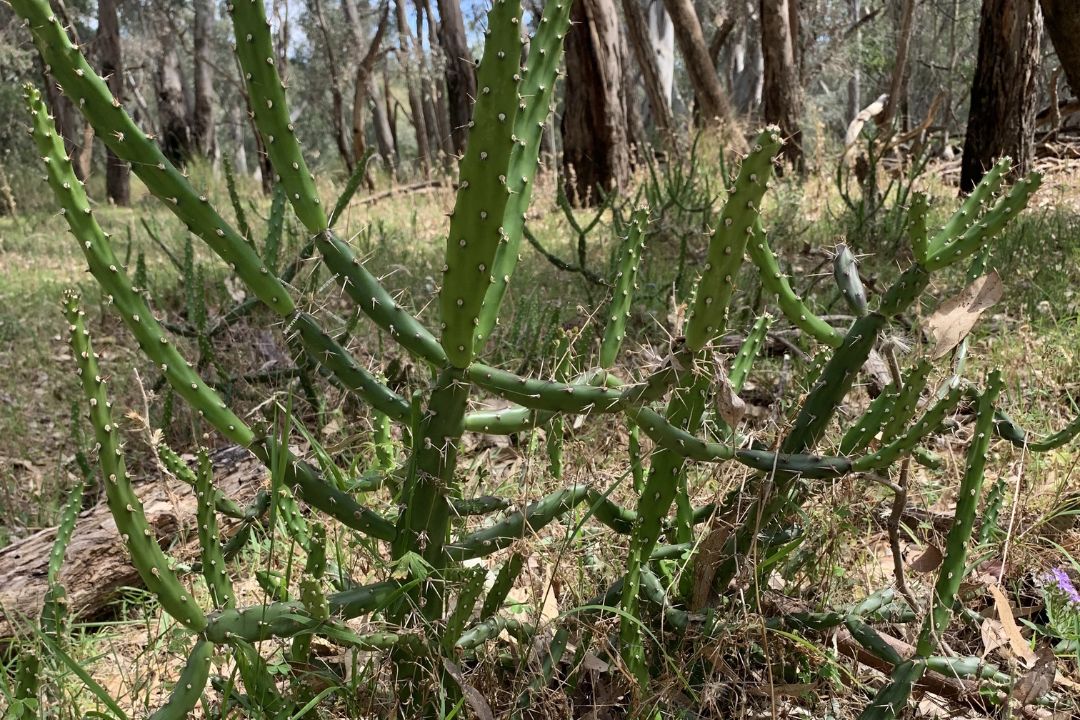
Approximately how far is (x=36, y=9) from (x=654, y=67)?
8.64 metres

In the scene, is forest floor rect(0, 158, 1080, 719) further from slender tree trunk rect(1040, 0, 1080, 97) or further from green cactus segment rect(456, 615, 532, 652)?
slender tree trunk rect(1040, 0, 1080, 97)

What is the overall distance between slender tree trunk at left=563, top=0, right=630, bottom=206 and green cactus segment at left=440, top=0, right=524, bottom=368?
6.33 meters

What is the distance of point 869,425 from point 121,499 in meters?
1.30

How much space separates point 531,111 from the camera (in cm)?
128

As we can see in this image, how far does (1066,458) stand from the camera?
2324 mm

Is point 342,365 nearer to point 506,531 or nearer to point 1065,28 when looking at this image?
point 506,531

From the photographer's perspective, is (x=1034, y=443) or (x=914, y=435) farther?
(x=1034, y=443)

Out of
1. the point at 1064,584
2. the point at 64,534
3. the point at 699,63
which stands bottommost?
the point at 1064,584

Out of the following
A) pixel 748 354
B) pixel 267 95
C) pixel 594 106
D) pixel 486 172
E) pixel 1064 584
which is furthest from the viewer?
pixel 594 106

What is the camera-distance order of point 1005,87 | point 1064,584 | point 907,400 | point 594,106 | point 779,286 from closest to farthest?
point 907,400 < point 779,286 < point 1064,584 < point 1005,87 < point 594,106

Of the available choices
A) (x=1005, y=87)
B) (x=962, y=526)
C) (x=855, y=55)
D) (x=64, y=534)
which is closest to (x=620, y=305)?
(x=962, y=526)

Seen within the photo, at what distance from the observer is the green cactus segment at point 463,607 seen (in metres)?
1.40

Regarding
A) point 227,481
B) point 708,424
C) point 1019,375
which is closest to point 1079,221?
point 1019,375

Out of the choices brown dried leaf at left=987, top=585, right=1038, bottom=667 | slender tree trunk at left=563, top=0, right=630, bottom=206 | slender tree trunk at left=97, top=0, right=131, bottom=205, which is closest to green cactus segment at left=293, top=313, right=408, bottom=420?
brown dried leaf at left=987, top=585, right=1038, bottom=667
